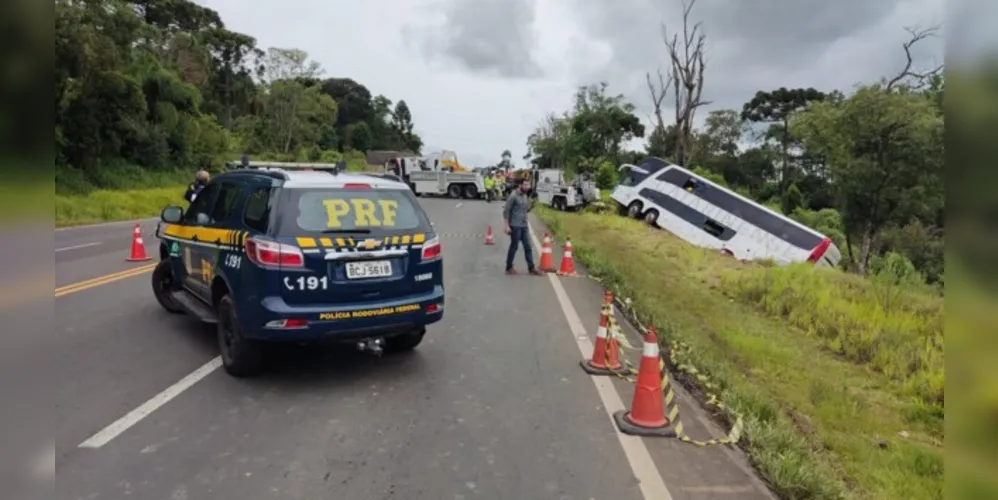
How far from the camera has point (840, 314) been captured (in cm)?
1091

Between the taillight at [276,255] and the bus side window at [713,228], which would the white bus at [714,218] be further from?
the taillight at [276,255]

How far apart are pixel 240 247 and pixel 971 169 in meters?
5.83

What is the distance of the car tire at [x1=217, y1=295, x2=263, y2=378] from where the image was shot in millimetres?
5812

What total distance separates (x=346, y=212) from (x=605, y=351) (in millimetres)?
2841

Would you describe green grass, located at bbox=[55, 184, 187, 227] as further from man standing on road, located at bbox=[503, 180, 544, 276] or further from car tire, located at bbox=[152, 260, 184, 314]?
car tire, located at bbox=[152, 260, 184, 314]

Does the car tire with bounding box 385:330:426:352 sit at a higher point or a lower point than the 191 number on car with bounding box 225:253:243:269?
lower

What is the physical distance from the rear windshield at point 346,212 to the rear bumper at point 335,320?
64cm

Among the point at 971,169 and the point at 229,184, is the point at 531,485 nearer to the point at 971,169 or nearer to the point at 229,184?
the point at 971,169

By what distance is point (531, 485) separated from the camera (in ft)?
13.6

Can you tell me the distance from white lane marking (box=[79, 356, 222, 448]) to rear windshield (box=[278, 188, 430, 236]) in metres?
1.54

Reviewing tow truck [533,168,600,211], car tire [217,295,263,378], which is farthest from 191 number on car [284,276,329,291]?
tow truck [533,168,600,211]

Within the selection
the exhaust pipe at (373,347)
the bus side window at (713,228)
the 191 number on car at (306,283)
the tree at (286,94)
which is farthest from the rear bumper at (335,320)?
the tree at (286,94)

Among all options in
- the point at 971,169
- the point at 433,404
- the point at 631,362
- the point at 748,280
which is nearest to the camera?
the point at 971,169

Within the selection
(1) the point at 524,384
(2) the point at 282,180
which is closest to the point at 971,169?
(1) the point at 524,384
